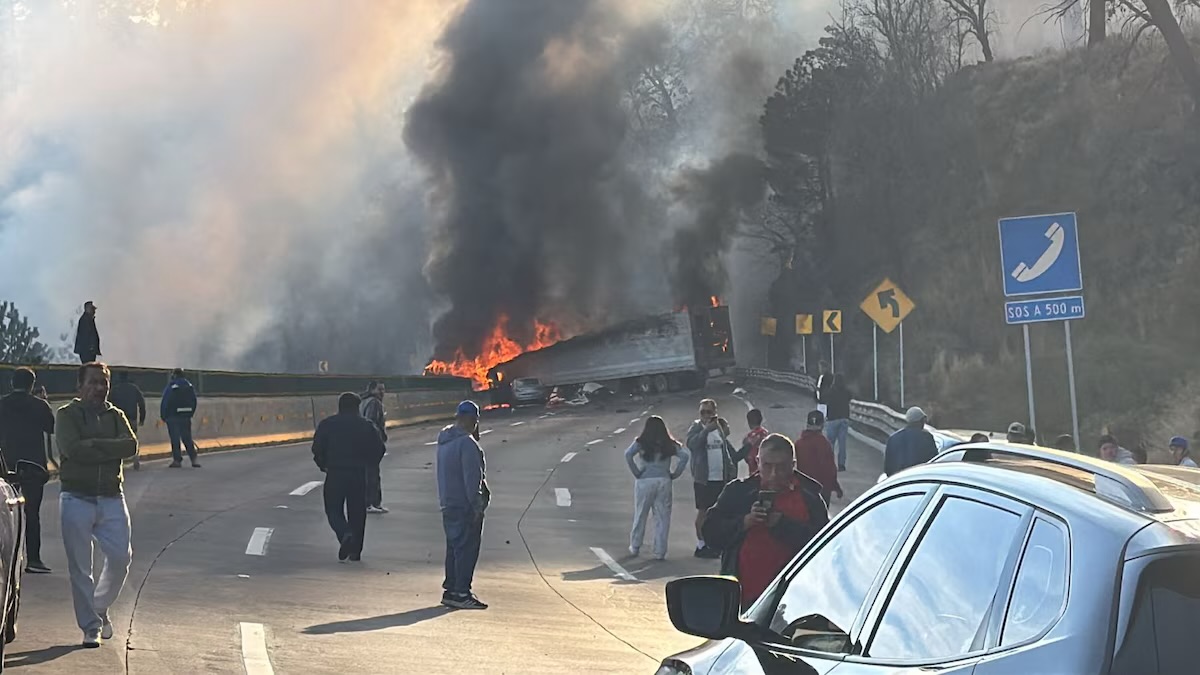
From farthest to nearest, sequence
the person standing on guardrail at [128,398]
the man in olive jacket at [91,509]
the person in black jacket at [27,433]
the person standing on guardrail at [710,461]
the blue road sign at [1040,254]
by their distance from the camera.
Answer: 1. the person standing on guardrail at [128,398]
2. the person standing on guardrail at [710,461]
3. the blue road sign at [1040,254]
4. the person in black jacket at [27,433]
5. the man in olive jacket at [91,509]

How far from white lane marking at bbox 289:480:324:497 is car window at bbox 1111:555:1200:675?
765 inches

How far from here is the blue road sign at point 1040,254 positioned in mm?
14000

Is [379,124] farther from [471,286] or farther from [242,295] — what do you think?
[471,286]

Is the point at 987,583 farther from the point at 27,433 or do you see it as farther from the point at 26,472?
the point at 27,433

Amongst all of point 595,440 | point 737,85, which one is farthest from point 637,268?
point 595,440

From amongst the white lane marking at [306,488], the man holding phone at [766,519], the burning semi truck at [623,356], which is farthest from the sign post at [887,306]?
the burning semi truck at [623,356]

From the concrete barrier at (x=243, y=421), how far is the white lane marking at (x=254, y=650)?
1492cm

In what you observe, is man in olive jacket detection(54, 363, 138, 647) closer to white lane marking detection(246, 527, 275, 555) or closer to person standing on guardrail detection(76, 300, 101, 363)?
white lane marking detection(246, 527, 275, 555)

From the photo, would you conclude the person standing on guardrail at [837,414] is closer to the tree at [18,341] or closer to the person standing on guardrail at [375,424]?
the person standing on guardrail at [375,424]

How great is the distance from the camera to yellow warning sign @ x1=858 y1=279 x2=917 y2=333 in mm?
28828

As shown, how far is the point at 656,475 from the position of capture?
53.7 ft

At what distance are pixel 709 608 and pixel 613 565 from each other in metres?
11.8

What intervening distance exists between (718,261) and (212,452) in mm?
43224

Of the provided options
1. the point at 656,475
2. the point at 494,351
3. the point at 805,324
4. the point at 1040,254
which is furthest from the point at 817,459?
the point at 494,351
